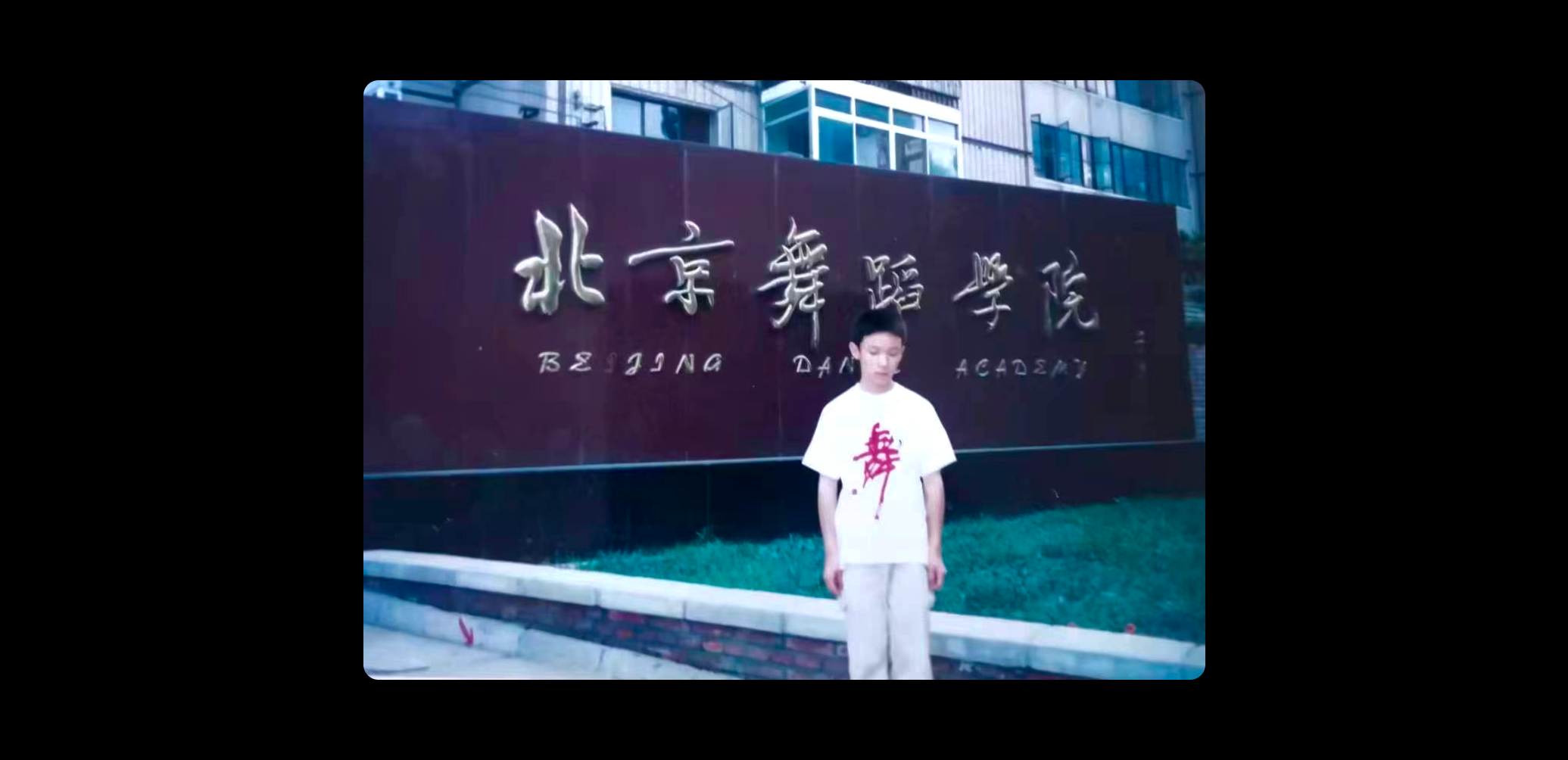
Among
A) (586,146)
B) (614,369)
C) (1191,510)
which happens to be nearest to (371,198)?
(586,146)

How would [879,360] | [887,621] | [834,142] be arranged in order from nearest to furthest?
[887,621]
[879,360]
[834,142]

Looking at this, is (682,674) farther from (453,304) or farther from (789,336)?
(453,304)

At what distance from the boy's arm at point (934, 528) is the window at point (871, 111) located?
1.21m

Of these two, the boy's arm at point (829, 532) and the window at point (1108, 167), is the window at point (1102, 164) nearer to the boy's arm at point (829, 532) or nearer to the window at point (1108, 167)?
the window at point (1108, 167)

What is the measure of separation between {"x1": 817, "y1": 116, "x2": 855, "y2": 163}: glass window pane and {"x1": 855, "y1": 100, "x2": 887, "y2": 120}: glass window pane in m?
0.06

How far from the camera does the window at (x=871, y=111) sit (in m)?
3.08

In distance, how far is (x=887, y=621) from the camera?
285 cm

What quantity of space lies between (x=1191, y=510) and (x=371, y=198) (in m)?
2.88

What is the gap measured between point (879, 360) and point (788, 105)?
0.92 metres

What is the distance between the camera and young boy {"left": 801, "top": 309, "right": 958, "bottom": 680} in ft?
9.29

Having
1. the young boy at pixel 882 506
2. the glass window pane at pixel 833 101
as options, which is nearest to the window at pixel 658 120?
the glass window pane at pixel 833 101

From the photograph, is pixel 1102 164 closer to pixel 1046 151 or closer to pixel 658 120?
pixel 1046 151

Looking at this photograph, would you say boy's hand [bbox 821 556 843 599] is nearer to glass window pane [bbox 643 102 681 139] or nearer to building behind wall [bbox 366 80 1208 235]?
building behind wall [bbox 366 80 1208 235]

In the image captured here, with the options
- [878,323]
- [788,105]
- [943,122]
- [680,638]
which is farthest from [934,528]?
[788,105]
